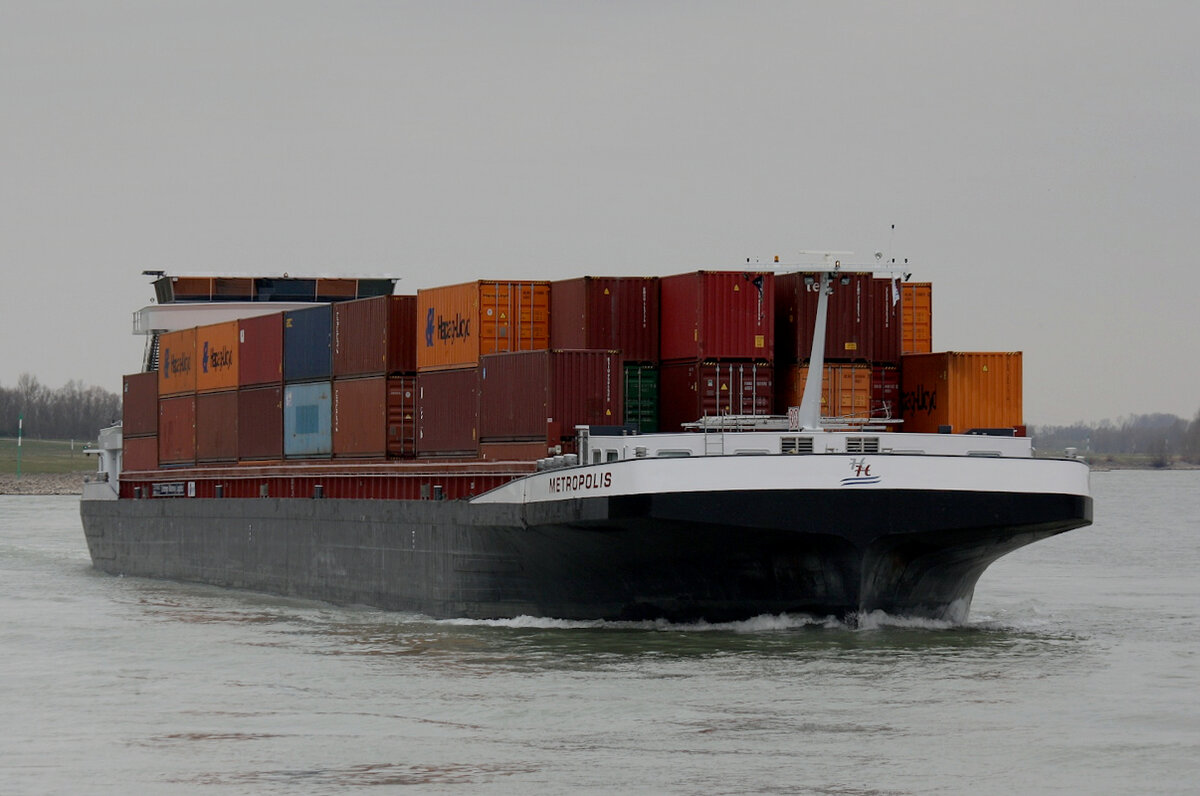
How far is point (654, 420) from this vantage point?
104ft

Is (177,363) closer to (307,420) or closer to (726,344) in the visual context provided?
(307,420)

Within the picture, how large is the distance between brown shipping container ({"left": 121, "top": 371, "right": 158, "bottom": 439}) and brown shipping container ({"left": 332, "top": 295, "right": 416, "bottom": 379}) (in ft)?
47.2

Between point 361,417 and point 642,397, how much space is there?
25.9 feet

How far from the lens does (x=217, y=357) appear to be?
45344 millimetres

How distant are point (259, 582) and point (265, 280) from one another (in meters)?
13.7

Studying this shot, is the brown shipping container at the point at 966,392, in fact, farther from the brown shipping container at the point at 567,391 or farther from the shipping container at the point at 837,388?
the brown shipping container at the point at 567,391

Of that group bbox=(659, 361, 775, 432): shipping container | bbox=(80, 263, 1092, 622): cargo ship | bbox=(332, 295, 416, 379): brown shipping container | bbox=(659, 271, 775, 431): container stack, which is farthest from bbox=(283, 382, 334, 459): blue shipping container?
bbox=(659, 271, 775, 431): container stack

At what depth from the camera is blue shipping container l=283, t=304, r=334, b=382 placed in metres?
38.6

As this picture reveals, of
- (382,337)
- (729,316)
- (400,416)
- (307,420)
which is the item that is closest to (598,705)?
(729,316)

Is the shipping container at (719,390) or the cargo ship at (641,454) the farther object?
the shipping container at (719,390)

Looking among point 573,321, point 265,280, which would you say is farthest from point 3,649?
point 265,280

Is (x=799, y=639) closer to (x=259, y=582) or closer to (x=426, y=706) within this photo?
(x=426, y=706)

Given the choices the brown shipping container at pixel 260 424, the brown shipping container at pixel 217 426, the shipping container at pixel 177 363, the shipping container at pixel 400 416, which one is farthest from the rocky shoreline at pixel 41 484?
the shipping container at pixel 400 416

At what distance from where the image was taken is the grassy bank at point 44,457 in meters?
162
